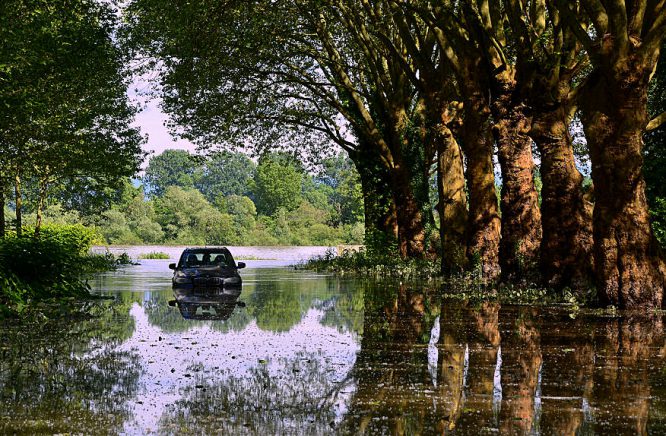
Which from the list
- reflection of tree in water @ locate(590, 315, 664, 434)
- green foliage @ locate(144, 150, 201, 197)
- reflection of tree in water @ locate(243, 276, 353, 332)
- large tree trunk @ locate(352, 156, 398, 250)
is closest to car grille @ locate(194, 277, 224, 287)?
reflection of tree in water @ locate(243, 276, 353, 332)

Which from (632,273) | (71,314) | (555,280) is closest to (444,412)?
(632,273)

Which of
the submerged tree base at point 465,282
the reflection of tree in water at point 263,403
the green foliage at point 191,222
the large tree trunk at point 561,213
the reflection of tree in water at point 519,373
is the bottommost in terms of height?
the reflection of tree in water at point 263,403

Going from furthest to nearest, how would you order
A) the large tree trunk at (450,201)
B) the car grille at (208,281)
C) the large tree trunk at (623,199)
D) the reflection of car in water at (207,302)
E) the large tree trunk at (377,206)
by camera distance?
the large tree trunk at (377,206), the large tree trunk at (450,201), the car grille at (208,281), the reflection of car in water at (207,302), the large tree trunk at (623,199)

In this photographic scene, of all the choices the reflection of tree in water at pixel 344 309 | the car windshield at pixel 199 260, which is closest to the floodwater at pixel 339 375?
the reflection of tree in water at pixel 344 309

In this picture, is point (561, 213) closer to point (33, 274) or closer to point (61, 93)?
point (33, 274)

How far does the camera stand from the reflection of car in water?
1611cm

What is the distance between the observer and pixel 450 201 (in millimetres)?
28375

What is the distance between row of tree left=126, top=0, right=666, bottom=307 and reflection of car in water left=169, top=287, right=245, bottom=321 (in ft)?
22.7

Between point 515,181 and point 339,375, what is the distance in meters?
13.4

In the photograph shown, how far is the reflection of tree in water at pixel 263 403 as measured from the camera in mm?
5887

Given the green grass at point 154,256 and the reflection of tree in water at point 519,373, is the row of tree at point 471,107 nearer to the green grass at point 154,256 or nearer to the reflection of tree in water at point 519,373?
the reflection of tree in water at point 519,373

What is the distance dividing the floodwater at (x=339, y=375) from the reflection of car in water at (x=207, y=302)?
1.07 m

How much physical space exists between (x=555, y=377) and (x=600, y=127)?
817 cm

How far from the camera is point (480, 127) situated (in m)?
23.2
